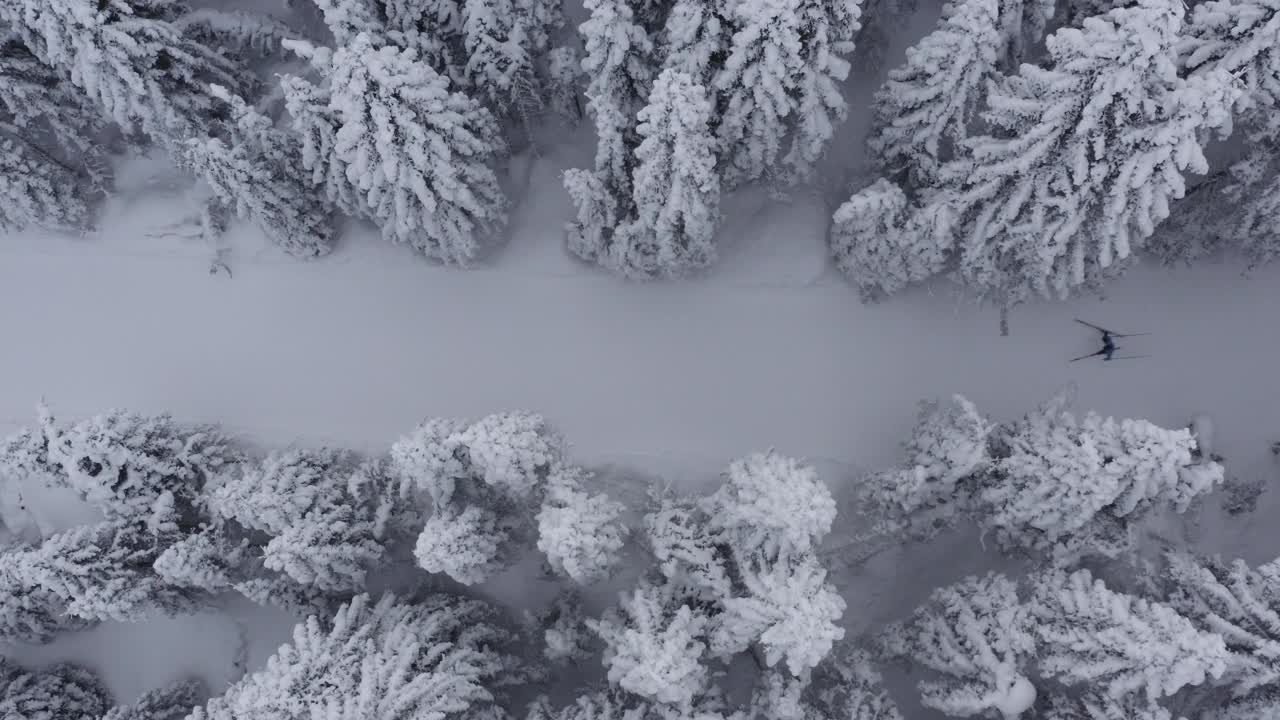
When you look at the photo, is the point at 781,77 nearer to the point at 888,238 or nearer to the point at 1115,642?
the point at 888,238

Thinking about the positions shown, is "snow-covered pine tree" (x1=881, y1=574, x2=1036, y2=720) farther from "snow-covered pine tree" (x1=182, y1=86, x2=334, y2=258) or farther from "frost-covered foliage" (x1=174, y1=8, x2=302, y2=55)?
A: "frost-covered foliage" (x1=174, y1=8, x2=302, y2=55)

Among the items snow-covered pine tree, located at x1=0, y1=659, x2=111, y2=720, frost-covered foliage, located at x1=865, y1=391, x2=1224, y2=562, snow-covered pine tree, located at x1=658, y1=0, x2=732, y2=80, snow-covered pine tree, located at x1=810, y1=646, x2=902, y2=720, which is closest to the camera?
frost-covered foliage, located at x1=865, y1=391, x2=1224, y2=562

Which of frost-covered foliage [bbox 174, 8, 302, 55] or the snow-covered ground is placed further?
frost-covered foliage [bbox 174, 8, 302, 55]

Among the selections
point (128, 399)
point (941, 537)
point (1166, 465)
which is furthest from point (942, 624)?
point (128, 399)

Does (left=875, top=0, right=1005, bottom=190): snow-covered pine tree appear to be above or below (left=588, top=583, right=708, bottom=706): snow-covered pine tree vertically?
above

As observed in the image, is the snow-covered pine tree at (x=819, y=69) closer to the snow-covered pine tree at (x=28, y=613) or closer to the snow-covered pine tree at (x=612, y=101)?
the snow-covered pine tree at (x=612, y=101)

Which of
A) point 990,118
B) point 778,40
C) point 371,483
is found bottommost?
point 371,483

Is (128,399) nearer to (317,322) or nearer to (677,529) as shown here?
(317,322)

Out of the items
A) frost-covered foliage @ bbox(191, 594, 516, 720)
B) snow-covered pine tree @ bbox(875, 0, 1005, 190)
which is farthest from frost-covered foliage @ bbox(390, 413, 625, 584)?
snow-covered pine tree @ bbox(875, 0, 1005, 190)
